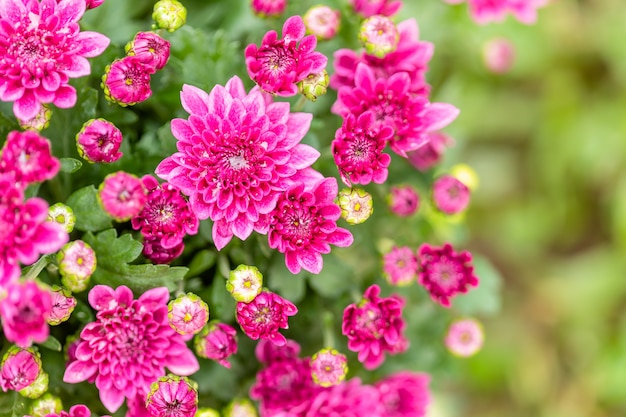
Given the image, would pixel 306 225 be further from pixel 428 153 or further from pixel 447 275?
pixel 428 153

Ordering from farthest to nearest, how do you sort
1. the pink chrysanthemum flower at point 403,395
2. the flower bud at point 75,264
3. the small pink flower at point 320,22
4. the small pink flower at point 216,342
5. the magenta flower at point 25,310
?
the pink chrysanthemum flower at point 403,395
the small pink flower at point 320,22
the small pink flower at point 216,342
the flower bud at point 75,264
the magenta flower at point 25,310

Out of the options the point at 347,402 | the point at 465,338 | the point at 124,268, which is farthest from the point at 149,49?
the point at 465,338

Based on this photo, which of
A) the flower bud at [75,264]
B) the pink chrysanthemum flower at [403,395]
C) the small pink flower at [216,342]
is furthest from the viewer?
the pink chrysanthemum flower at [403,395]

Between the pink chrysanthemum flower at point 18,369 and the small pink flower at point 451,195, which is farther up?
the small pink flower at point 451,195

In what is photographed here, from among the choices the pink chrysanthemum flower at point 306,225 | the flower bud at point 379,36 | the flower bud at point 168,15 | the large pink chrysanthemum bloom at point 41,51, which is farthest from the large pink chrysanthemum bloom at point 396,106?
the large pink chrysanthemum bloom at point 41,51

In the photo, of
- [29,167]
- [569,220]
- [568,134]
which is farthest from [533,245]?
[29,167]

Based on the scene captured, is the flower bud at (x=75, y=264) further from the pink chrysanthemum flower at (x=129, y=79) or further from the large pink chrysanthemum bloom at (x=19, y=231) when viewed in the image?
the pink chrysanthemum flower at (x=129, y=79)
